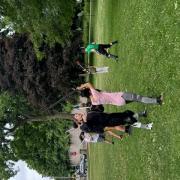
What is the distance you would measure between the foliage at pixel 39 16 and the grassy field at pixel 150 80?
3.18 meters

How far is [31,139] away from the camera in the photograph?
56.8 metres

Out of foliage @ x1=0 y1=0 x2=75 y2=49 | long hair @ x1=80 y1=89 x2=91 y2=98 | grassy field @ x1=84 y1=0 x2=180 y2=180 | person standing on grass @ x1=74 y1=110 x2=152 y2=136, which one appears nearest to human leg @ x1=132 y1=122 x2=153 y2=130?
person standing on grass @ x1=74 y1=110 x2=152 y2=136

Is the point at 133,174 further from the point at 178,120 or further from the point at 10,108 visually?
the point at 10,108

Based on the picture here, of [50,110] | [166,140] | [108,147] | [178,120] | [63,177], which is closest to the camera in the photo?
[178,120]

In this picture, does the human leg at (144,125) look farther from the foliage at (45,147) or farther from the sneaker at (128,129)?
the foliage at (45,147)

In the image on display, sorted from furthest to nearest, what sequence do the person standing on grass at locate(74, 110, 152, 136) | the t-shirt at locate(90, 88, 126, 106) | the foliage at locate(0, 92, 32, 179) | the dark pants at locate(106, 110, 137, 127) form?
the foliage at locate(0, 92, 32, 179) → the dark pants at locate(106, 110, 137, 127) → the person standing on grass at locate(74, 110, 152, 136) → the t-shirt at locate(90, 88, 126, 106)

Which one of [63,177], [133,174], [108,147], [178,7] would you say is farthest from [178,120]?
[63,177]

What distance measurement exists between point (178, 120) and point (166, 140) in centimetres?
120

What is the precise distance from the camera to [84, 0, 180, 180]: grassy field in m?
14.7

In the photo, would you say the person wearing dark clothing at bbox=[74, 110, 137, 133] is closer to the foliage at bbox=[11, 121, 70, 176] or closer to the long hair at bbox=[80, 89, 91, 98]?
the long hair at bbox=[80, 89, 91, 98]

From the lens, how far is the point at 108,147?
99.7 ft

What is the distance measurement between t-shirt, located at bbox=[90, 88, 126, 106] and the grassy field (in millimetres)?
1357

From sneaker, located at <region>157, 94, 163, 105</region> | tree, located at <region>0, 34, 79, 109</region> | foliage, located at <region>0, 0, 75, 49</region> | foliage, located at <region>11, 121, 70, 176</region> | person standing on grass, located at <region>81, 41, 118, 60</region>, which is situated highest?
foliage, located at <region>0, 0, 75, 49</region>

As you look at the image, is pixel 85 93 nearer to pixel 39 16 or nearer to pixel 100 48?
pixel 39 16
